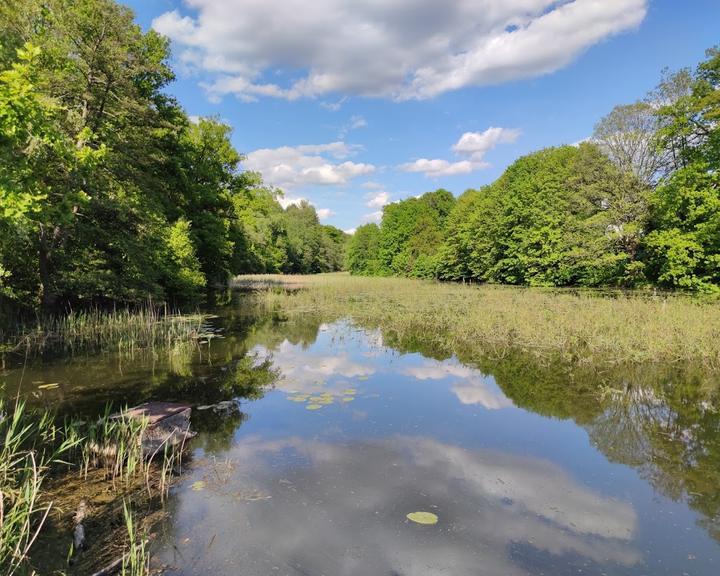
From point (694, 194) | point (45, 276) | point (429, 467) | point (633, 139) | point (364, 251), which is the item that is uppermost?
point (633, 139)

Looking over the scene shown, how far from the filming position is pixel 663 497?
4934 millimetres

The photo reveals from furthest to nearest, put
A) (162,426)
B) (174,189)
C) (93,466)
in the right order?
1. (174,189)
2. (162,426)
3. (93,466)

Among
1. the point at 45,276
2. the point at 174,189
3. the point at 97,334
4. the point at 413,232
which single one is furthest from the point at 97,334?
the point at 413,232

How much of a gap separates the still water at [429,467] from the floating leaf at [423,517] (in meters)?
0.06

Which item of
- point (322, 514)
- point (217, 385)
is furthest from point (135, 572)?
point (217, 385)

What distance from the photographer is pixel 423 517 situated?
14.7ft

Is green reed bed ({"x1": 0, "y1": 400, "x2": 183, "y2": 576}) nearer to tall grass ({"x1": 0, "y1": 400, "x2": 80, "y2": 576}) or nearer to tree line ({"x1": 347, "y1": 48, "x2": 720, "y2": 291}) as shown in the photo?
tall grass ({"x1": 0, "y1": 400, "x2": 80, "y2": 576})

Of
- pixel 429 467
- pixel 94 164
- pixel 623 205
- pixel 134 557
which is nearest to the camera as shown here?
pixel 134 557

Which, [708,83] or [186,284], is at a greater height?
[708,83]

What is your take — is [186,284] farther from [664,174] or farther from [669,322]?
[664,174]

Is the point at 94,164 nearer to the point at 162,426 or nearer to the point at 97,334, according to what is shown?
the point at 97,334

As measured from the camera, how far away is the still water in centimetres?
392

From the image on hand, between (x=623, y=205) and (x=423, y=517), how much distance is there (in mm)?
25808

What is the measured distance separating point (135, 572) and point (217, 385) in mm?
6030
